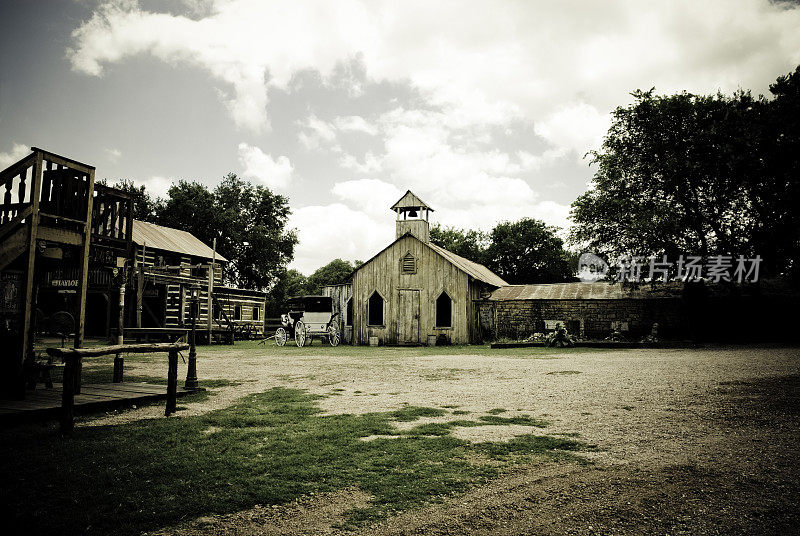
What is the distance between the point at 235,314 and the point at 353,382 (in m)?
27.0


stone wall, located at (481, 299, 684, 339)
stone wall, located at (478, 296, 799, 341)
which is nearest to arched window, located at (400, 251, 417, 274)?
stone wall, located at (481, 299, 684, 339)

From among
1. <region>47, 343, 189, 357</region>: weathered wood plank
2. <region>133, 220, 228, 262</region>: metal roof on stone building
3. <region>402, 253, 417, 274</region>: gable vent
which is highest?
<region>133, 220, 228, 262</region>: metal roof on stone building

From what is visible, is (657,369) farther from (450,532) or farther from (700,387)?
(450,532)

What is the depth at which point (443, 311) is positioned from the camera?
28312 mm

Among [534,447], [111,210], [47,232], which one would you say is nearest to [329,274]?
[111,210]

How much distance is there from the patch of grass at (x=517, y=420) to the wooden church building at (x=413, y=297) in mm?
20563

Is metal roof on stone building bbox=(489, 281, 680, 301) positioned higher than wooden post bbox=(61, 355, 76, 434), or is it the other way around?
metal roof on stone building bbox=(489, 281, 680, 301)

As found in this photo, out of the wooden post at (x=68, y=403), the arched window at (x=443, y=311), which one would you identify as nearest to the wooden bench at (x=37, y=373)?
the wooden post at (x=68, y=403)

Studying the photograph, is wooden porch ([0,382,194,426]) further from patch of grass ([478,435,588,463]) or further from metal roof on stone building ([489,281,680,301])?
metal roof on stone building ([489,281,680,301])

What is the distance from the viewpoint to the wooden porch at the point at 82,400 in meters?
6.06

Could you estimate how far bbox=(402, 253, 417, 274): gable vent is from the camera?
93.4 ft

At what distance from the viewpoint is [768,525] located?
10.8 feet

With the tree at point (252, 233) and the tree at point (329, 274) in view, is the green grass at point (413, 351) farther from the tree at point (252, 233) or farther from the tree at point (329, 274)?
the tree at point (329, 274)

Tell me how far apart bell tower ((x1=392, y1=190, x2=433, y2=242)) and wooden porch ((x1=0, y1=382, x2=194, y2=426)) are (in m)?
23.2
